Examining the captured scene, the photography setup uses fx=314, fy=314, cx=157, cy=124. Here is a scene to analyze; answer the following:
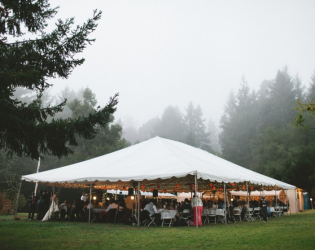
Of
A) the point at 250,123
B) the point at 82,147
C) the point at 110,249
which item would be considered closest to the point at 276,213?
the point at 110,249

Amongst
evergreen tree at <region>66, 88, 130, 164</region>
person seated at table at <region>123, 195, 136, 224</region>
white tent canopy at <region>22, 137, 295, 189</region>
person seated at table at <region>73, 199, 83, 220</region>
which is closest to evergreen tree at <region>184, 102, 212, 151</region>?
evergreen tree at <region>66, 88, 130, 164</region>

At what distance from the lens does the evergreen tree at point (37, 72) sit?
6.16 metres

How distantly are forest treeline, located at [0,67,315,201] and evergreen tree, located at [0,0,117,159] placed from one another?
9989mm

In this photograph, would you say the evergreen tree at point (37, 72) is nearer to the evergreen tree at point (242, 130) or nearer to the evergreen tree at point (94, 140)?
the evergreen tree at point (94, 140)

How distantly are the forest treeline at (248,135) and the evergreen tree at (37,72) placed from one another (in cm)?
999

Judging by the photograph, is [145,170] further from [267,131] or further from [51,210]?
[267,131]

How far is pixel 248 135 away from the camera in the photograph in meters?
43.8

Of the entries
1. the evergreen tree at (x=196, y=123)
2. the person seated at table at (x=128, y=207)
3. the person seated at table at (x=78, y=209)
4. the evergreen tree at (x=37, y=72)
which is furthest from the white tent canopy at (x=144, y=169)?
the evergreen tree at (x=196, y=123)

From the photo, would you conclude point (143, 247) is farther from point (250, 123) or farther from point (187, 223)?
point (250, 123)

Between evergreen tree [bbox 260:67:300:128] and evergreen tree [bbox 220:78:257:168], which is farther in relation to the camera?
evergreen tree [bbox 220:78:257:168]

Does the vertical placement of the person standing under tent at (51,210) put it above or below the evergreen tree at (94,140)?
below

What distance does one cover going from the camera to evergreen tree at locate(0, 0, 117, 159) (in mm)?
6160

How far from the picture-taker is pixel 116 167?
42.3 ft

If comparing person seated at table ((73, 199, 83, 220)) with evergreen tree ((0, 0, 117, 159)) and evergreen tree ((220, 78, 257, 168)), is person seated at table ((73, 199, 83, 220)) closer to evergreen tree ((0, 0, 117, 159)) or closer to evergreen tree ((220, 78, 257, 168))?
evergreen tree ((0, 0, 117, 159))
